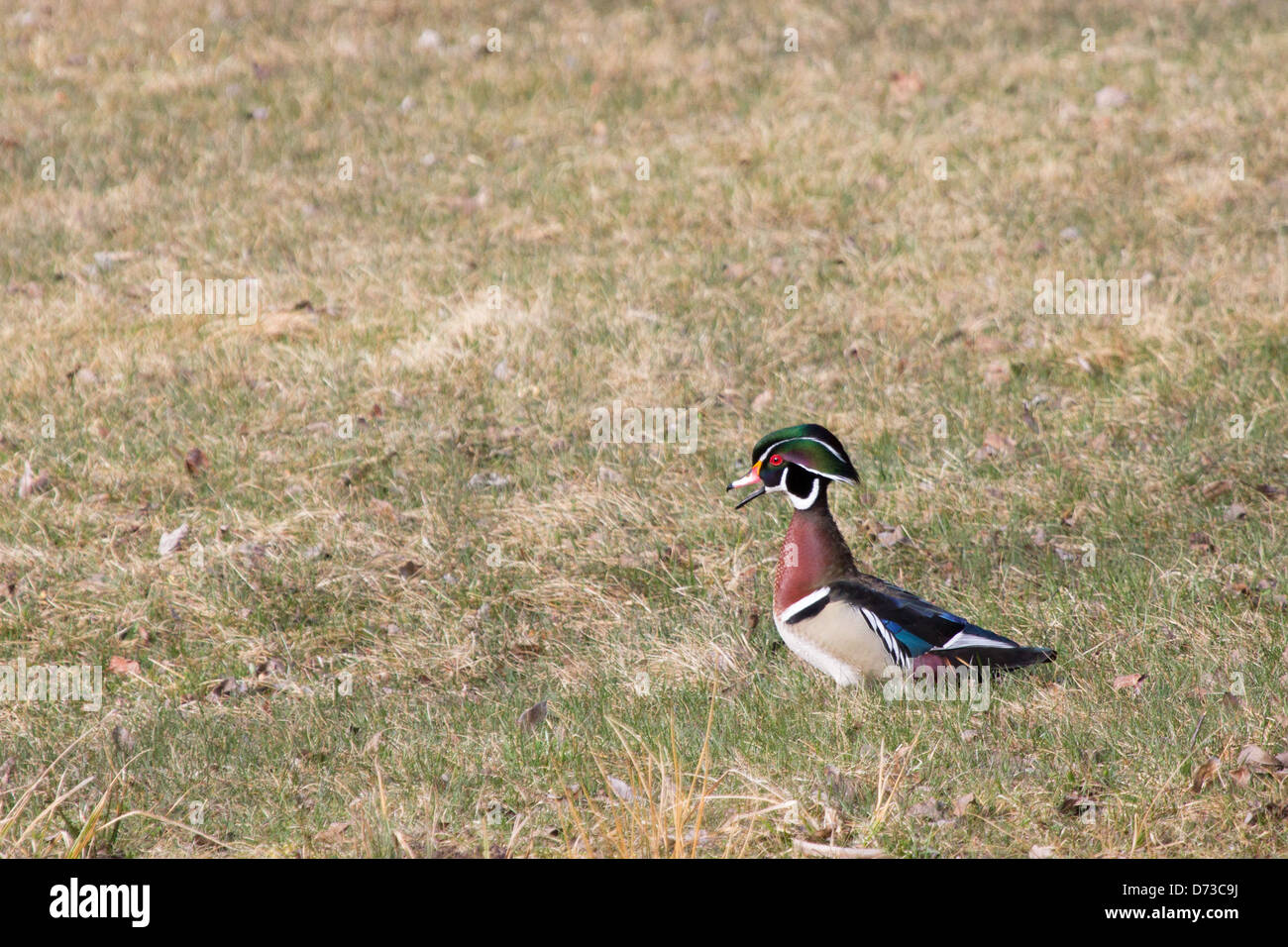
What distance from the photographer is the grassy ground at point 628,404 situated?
5.29 m

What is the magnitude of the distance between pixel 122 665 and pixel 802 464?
12.5 ft

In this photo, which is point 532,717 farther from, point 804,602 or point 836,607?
point 836,607

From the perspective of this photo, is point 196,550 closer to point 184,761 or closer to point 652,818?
point 184,761

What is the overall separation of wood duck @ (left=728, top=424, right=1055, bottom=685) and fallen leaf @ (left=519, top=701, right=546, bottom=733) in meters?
1.14

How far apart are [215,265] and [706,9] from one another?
821 centimetres

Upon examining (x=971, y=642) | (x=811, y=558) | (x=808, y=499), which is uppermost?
(x=808, y=499)

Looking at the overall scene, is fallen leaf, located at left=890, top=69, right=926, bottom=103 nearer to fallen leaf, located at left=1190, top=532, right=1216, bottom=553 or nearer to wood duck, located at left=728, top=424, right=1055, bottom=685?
fallen leaf, located at left=1190, top=532, right=1216, bottom=553

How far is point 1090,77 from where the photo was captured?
600 inches

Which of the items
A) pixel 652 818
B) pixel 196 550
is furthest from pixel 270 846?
pixel 196 550

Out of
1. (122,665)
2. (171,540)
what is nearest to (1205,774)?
(122,665)

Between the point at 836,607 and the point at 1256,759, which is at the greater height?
the point at 836,607

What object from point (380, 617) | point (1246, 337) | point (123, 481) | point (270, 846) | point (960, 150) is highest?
point (960, 150)

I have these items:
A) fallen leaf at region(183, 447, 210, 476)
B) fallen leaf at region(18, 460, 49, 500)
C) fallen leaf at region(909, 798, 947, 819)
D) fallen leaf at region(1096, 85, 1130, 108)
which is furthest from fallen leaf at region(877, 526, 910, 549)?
fallen leaf at region(1096, 85, 1130, 108)

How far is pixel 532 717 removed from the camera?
6.00m
